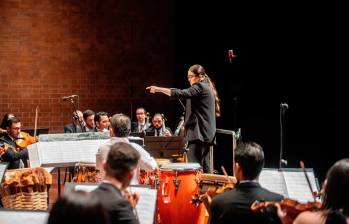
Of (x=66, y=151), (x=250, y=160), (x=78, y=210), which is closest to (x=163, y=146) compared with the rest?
(x=66, y=151)

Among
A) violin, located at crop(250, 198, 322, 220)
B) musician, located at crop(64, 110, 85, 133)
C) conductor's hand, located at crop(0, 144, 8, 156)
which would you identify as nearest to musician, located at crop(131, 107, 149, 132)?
musician, located at crop(64, 110, 85, 133)

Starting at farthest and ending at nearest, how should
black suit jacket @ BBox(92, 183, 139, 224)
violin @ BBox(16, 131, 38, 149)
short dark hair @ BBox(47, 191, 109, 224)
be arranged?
violin @ BBox(16, 131, 38, 149) → black suit jacket @ BBox(92, 183, 139, 224) → short dark hair @ BBox(47, 191, 109, 224)

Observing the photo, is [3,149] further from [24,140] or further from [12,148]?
[24,140]

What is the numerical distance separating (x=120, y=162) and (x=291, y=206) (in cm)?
104

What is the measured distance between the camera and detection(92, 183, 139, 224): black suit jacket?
2959 mm

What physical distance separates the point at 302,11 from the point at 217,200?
7.10 m

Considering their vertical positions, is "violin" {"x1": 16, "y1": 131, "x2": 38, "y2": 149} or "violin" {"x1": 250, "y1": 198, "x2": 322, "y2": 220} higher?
"violin" {"x1": 16, "y1": 131, "x2": 38, "y2": 149}

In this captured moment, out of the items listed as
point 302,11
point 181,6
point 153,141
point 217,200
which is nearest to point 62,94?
point 181,6

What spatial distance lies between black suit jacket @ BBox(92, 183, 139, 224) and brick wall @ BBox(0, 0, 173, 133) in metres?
7.95

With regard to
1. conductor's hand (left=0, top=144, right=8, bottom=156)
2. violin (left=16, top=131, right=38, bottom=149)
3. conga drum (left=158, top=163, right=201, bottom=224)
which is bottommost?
conga drum (left=158, top=163, right=201, bottom=224)

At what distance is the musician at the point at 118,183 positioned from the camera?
2.98m

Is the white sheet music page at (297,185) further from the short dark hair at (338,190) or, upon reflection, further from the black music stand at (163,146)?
the black music stand at (163,146)

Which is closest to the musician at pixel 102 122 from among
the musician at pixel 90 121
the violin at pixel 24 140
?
the musician at pixel 90 121

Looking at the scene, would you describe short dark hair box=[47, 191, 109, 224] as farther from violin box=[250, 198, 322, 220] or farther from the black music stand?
the black music stand
